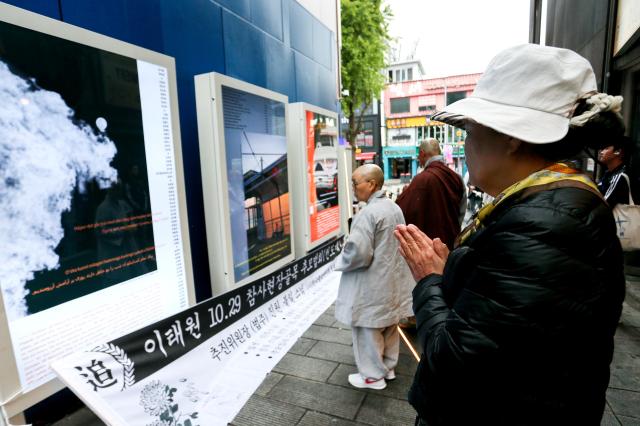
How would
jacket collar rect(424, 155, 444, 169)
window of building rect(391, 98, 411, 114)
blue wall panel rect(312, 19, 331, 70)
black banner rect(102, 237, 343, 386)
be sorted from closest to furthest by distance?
1. black banner rect(102, 237, 343, 386)
2. jacket collar rect(424, 155, 444, 169)
3. blue wall panel rect(312, 19, 331, 70)
4. window of building rect(391, 98, 411, 114)

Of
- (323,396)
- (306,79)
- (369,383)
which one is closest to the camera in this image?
(323,396)

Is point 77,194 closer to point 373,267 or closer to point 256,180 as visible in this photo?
point 256,180

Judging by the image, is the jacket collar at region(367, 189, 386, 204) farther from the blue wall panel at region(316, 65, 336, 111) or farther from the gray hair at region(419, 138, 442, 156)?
the blue wall panel at region(316, 65, 336, 111)

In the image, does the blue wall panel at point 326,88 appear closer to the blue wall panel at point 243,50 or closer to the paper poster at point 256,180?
the blue wall panel at point 243,50

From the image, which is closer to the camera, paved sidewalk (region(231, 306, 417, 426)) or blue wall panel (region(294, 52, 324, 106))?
paved sidewalk (region(231, 306, 417, 426))

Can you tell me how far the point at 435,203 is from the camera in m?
4.08

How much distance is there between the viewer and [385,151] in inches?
1496

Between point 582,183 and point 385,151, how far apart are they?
38.0m

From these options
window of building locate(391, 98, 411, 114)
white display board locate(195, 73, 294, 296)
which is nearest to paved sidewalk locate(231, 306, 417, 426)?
white display board locate(195, 73, 294, 296)

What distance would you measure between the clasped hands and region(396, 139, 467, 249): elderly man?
2772 millimetres

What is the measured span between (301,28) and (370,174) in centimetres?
259

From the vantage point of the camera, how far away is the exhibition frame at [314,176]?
3.87 metres

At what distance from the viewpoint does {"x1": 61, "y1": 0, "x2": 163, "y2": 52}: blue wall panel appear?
1.97 m

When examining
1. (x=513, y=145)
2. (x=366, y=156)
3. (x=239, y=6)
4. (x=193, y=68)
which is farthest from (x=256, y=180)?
(x=366, y=156)
